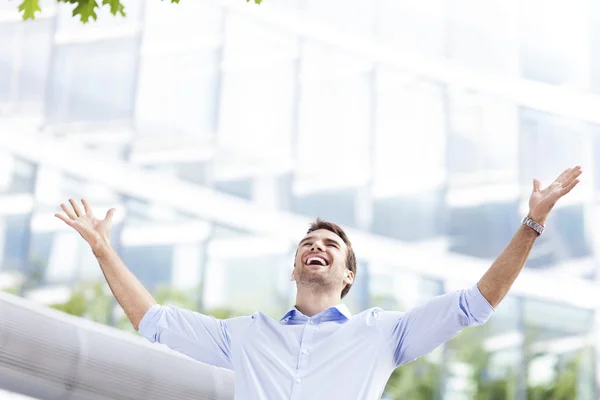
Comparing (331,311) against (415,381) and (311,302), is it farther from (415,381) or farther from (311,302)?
(415,381)

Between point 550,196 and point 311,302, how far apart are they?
796 mm

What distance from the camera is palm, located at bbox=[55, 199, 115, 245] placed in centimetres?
256

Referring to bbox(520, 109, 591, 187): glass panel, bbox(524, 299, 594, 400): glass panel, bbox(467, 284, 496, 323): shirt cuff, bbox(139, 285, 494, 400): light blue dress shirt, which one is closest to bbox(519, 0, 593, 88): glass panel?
bbox(520, 109, 591, 187): glass panel

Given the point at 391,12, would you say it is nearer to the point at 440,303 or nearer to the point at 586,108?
the point at 586,108

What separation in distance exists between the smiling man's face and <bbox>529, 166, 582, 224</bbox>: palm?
69 centimetres

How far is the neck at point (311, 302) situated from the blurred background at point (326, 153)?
6.54 meters

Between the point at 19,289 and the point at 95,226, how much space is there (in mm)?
6505

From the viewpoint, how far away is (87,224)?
2588mm

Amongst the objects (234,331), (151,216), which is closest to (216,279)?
(151,216)

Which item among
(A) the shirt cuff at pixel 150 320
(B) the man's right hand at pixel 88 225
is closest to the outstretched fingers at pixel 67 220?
(B) the man's right hand at pixel 88 225

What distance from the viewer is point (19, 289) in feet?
28.5

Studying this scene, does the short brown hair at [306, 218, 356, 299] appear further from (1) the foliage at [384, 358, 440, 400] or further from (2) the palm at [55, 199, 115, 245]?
(1) the foliage at [384, 358, 440, 400]

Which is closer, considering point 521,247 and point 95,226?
point 521,247

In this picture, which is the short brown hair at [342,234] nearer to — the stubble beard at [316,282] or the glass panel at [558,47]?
the stubble beard at [316,282]
